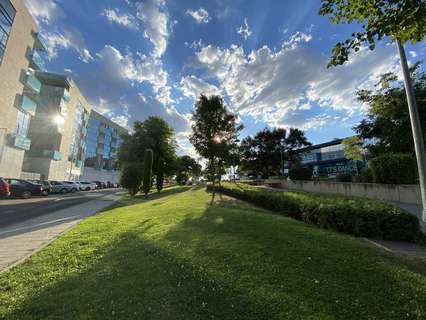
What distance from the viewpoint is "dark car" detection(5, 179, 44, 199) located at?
63.5 feet

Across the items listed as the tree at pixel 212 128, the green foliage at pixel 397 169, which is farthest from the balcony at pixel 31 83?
the green foliage at pixel 397 169

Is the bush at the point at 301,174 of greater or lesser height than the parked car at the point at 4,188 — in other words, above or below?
above

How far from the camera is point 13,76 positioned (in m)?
28.0

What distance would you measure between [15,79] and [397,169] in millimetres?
43089

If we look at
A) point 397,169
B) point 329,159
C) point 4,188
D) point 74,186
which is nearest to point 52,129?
point 74,186

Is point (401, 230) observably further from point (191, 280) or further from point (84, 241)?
point (84, 241)

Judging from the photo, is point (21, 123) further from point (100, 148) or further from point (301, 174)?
point (100, 148)

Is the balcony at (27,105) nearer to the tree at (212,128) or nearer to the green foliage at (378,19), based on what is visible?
the tree at (212,128)

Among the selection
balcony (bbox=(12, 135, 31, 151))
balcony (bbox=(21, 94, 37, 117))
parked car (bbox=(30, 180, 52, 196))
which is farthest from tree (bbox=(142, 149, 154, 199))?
balcony (bbox=(21, 94, 37, 117))

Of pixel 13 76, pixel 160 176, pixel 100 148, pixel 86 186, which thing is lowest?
pixel 86 186

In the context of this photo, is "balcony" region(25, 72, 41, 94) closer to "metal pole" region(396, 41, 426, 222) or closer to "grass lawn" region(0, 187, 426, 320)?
"grass lawn" region(0, 187, 426, 320)

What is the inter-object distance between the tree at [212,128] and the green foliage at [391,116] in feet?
37.1

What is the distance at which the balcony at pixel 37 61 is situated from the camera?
32656 mm

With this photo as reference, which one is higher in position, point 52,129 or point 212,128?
point 52,129
